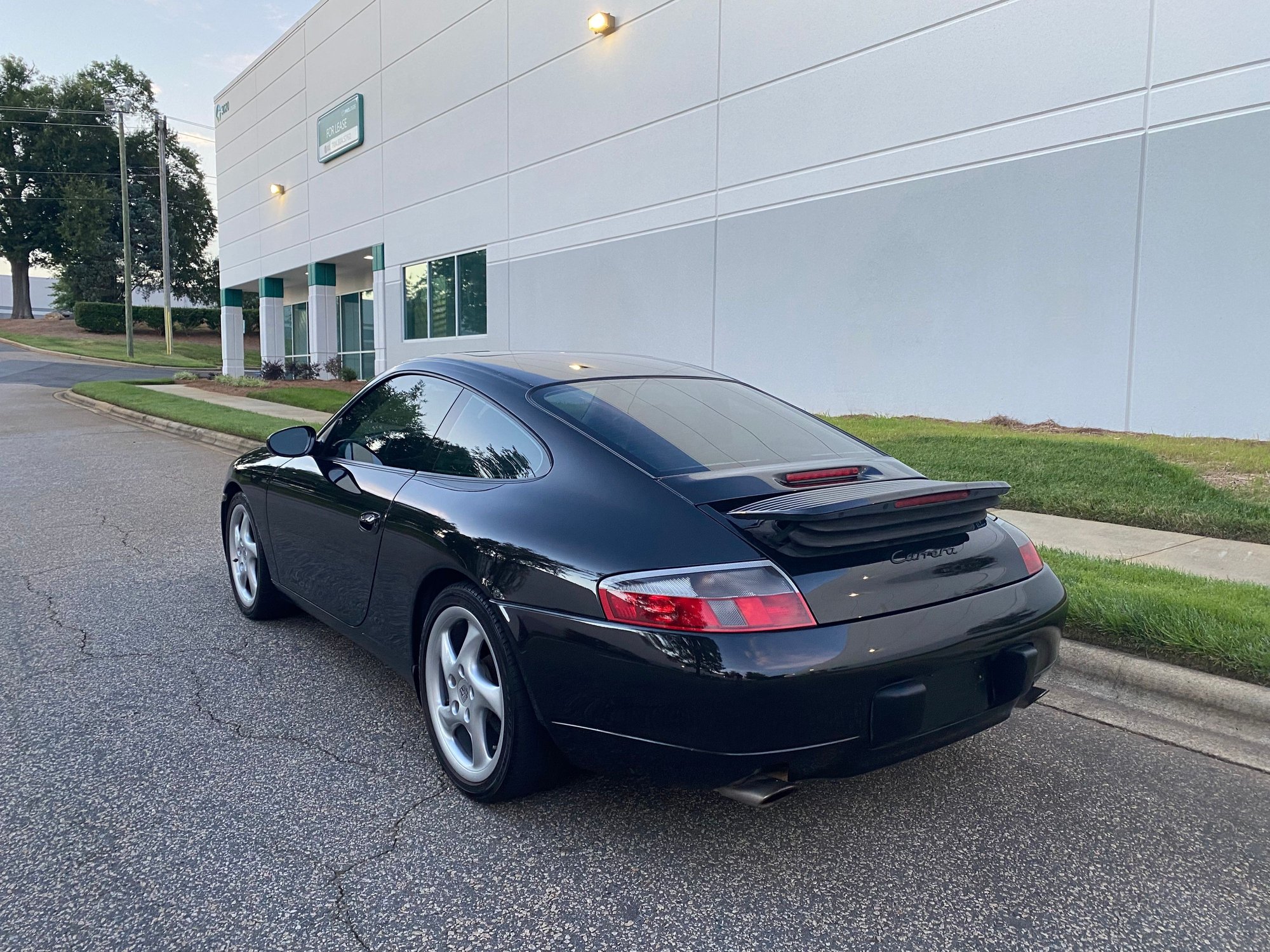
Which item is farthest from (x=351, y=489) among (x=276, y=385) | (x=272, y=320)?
(x=272, y=320)

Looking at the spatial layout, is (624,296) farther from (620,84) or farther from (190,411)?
(190,411)

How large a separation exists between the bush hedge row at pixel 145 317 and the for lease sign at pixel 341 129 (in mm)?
25851

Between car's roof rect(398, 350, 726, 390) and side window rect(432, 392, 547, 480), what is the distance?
0.56 feet

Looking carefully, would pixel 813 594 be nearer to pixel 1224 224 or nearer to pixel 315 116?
pixel 1224 224

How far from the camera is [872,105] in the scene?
11.7m

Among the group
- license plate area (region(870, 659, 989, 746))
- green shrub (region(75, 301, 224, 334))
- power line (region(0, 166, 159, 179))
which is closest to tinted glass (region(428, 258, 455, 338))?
license plate area (region(870, 659, 989, 746))

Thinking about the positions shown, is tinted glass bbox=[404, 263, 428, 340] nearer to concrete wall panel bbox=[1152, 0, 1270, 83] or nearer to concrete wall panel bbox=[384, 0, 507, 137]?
concrete wall panel bbox=[384, 0, 507, 137]

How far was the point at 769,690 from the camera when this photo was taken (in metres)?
2.30

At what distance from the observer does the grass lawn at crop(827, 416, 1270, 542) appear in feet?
21.3

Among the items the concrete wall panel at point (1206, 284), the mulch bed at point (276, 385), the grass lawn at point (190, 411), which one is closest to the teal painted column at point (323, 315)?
the mulch bed at point (276, 385)

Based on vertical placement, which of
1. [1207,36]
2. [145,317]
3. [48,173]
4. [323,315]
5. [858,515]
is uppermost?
[48,173]

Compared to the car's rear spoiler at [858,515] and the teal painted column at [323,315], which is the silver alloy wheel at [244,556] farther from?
the teal painted column at [323,315]

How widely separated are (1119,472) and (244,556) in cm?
674

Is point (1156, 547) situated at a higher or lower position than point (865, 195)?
lower
